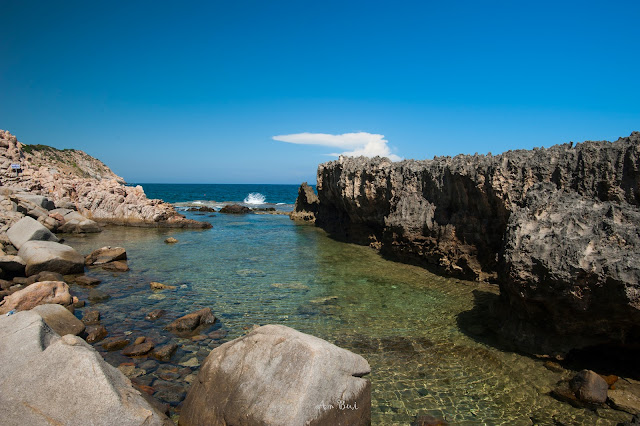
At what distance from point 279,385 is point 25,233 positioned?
19533 millimetres

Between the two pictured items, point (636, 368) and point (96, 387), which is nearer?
point (96, 387)

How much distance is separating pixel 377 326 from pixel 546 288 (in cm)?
473

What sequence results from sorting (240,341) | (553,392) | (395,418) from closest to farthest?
(240,341) < (395,418) < (553,392)

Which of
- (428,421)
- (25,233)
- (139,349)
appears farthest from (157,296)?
(428,421)

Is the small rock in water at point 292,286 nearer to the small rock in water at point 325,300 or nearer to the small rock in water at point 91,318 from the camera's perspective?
the small rock in water at point 325,300

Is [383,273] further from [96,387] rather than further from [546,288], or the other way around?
[96,387]

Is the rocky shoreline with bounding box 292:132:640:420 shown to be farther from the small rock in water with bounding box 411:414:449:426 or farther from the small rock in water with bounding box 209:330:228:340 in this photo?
the small rock in water with bounding box 209:330:228:340

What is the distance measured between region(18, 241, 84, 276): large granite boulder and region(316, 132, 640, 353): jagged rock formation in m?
15.8

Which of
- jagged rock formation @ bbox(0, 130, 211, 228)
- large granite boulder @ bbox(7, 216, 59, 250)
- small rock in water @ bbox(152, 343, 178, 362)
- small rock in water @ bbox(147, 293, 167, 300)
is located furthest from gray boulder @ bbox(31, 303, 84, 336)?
jagged rock formation @ bbox(0, 130, 211, 228)

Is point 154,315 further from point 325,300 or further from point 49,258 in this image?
point 49,258

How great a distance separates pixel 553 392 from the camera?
308 inches

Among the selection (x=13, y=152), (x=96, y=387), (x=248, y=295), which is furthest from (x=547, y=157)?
(x=13, y=152)

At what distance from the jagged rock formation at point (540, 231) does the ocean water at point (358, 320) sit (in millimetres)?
1125

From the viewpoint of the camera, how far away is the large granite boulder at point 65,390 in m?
5.09
